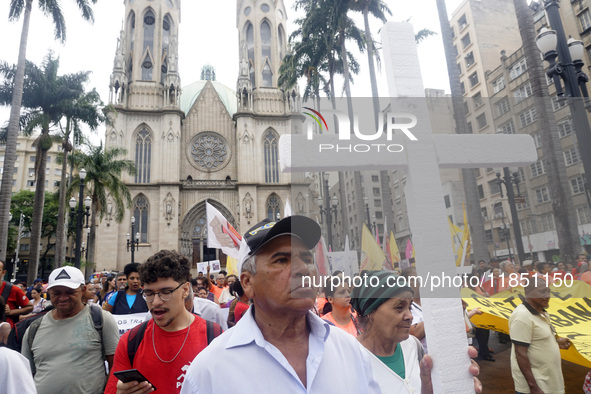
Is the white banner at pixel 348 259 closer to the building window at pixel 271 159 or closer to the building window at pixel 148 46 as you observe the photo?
the building window at pixel 271 159

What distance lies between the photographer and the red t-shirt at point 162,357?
7.66 ft

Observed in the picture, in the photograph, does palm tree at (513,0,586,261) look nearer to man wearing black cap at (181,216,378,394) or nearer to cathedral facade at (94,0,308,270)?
man wearing black cap at (181,216,378,394)

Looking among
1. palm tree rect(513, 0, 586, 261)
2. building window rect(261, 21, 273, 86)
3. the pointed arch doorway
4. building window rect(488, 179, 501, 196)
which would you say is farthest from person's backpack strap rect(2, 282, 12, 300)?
building window rect(261, 21, 273, 86)

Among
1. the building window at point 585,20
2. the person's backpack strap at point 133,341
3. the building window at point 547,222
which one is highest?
the building window at point 585,20

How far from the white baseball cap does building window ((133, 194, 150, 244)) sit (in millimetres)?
29707

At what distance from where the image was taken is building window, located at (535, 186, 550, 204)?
2.16 meters

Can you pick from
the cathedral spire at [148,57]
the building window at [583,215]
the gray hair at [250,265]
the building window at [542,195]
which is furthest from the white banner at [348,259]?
the cathedral spire at [148,57]

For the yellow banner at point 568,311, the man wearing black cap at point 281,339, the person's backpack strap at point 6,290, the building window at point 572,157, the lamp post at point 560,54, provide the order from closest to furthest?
the man wearing black cap at point 281,339
the building window at point 572,157
the yellow banner at point 568,311
the person's backpack strap at point 6,290
the lamp post at point 560,54

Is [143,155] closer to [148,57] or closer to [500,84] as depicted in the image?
Result: [148,57]

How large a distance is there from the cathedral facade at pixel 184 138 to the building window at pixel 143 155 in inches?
3.1

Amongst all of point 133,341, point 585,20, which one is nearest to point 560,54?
point 133,341

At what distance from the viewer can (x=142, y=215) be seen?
31.4 meters

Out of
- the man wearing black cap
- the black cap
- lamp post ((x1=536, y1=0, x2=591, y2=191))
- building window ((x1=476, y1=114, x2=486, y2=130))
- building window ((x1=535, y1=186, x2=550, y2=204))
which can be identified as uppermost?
lamp post ((x1=536, y1=0, x2=591, y2=191))

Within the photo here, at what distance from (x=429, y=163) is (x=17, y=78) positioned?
59.6ft
